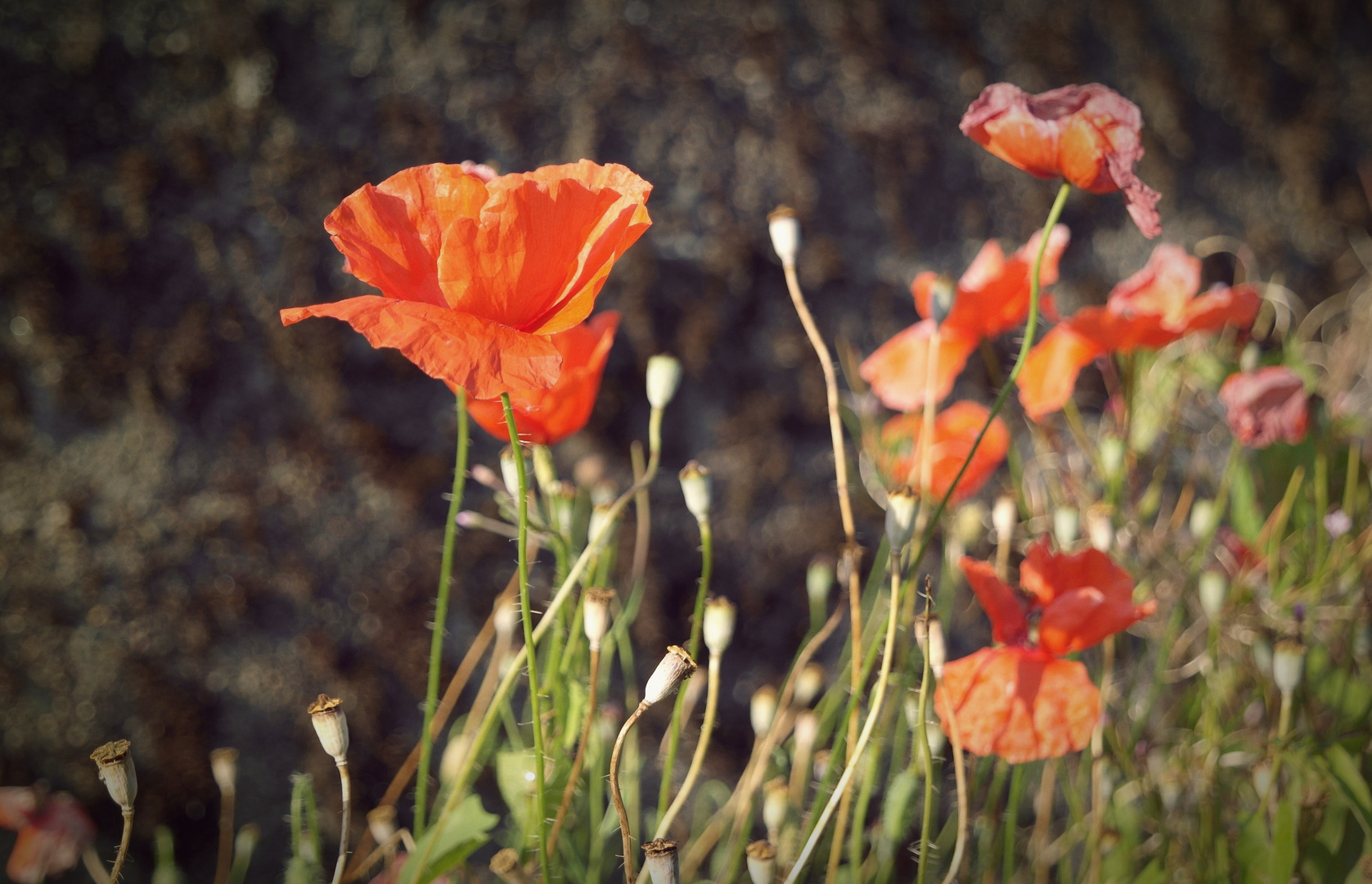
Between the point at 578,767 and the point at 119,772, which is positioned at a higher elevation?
the point at 119,772

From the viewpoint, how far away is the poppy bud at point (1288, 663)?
1.44 feet

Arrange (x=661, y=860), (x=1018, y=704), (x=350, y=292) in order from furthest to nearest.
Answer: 1. (x=350, y=292)
2. (x=1018, y=704)
3. (x=661, y=860)

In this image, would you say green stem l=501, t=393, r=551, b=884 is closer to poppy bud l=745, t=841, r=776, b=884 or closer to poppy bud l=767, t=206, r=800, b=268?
poppy bud l=745, t=841, r=776, b=884

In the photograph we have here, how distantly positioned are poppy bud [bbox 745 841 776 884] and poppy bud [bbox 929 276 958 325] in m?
0.30

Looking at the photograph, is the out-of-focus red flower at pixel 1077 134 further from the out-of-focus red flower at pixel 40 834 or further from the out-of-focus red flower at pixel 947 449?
the out-of-focus red flower at pixel 40 834

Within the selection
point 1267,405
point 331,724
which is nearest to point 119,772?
point 331,724

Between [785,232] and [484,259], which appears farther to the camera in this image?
[785,232]

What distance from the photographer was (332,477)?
702 mm

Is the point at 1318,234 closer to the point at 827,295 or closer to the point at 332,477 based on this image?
the point at 827,295

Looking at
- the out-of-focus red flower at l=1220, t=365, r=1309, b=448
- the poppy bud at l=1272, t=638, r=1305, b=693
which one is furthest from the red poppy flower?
the out-of-focus red flower at l=1220, t=365, r=1309, b=448

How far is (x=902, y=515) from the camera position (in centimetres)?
36

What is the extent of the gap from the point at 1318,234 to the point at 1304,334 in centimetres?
14

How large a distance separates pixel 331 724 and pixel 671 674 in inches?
6.0

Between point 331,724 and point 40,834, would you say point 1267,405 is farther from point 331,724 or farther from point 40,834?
point 40,834
